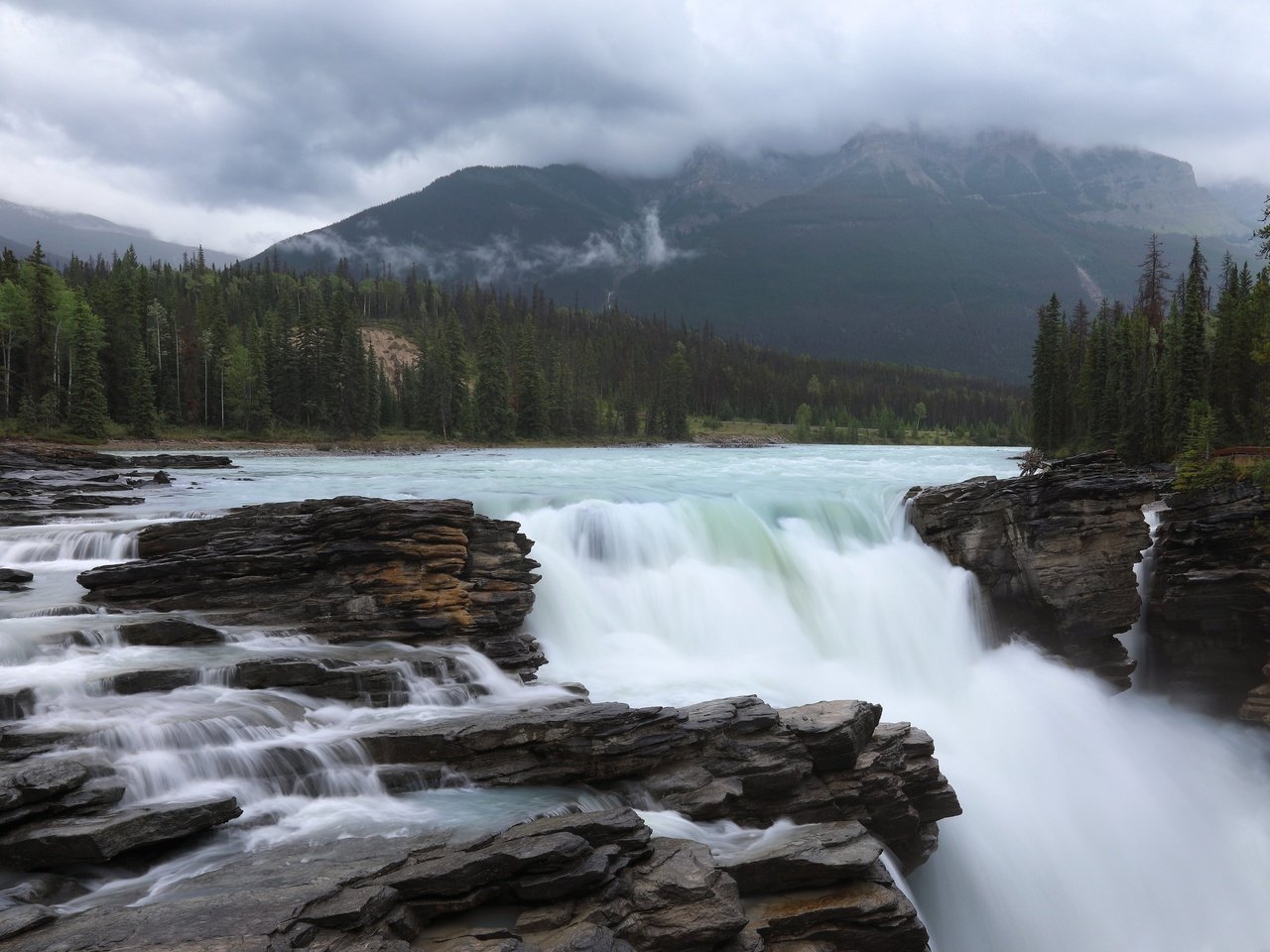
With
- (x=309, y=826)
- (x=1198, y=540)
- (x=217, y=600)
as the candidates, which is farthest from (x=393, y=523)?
(x=1198, y=540)

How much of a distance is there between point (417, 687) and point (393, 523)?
4.78m

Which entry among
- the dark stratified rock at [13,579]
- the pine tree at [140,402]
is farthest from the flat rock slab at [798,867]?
the pine tree at [140,402]

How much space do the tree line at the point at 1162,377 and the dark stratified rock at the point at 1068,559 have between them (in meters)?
9.40

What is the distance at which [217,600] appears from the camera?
49.9 feet

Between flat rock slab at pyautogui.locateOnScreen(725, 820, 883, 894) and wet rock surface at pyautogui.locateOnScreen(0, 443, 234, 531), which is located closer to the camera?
flat rock slab at pyautogui.locateOnScreen(725, 820, 883, 894)

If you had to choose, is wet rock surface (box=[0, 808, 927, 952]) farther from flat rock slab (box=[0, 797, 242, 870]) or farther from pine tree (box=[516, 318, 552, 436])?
pine tree (box=[516, 318, 552, 436])

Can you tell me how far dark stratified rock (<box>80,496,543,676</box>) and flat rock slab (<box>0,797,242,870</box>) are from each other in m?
6.26

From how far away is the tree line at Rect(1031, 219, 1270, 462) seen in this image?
48750 millimetres

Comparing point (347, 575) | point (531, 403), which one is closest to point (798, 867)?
point (347, 575)

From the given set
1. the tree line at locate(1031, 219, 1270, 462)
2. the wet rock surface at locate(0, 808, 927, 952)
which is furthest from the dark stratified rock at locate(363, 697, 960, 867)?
Answer: the tree line at locate(1031, 219, 1270, 462)

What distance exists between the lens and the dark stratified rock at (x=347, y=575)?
15.2 m

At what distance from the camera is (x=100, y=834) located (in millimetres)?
7801

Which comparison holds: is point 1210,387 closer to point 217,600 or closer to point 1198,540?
point 1198,540

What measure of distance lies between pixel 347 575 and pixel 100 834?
844 centimetres
